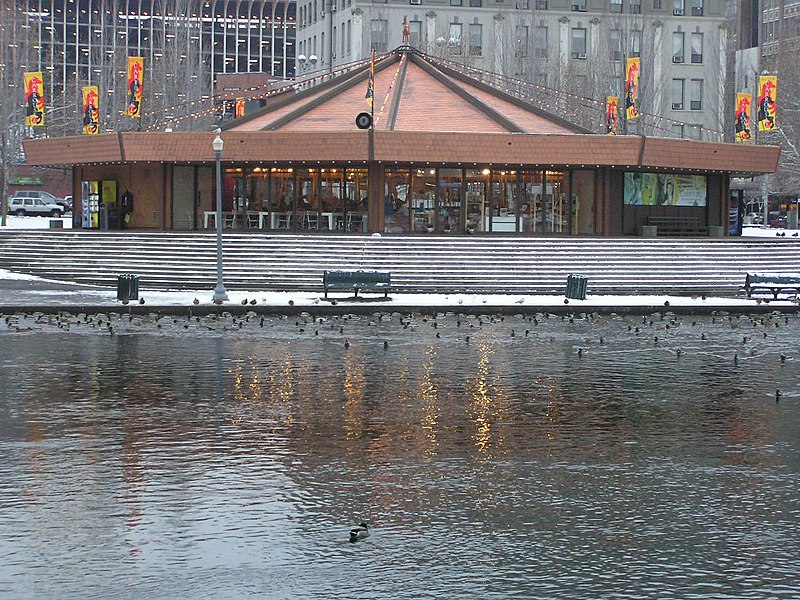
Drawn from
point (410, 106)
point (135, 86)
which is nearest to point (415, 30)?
point (135, 86)

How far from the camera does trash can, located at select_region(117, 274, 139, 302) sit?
32.9 m

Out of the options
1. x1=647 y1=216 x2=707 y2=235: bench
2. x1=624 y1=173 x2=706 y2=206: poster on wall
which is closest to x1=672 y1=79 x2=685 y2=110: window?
x1=624 y1=173 x2=706 y2=206: poster on wall

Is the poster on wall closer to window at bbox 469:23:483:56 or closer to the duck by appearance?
the duck

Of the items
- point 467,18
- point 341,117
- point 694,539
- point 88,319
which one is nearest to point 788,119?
point 467,18

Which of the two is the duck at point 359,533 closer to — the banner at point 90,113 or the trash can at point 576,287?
the trash can at point 576,287

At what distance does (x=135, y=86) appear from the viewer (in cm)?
5447

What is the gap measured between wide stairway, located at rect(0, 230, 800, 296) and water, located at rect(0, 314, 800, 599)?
1536cm

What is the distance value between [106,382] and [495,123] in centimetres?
3162

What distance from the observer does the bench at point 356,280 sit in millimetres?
35125

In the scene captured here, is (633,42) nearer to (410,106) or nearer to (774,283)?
(410,106)

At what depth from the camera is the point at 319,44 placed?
341 feet

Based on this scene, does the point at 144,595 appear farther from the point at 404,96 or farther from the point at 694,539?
the point at 404,96

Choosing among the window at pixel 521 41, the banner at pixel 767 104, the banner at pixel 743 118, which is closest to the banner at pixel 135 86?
the banner at pixel 743 118

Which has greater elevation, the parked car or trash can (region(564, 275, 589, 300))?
the parked car
